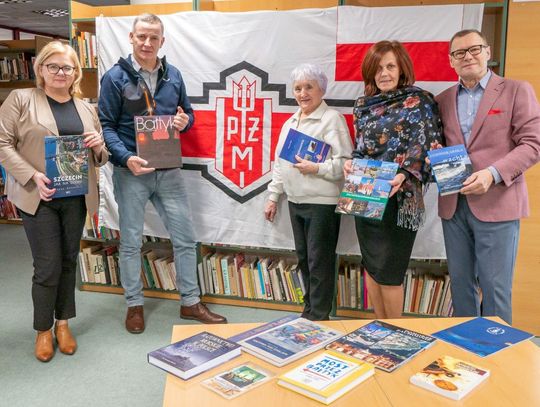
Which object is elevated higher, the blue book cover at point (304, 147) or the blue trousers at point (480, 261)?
the blue book cover at point (304, 147)

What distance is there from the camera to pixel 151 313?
3373 millimetres

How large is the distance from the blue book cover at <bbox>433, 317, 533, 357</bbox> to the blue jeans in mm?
1905

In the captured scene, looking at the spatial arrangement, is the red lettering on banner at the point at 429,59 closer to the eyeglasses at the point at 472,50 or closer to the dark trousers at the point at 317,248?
the eyeglasses at the point at 472,50

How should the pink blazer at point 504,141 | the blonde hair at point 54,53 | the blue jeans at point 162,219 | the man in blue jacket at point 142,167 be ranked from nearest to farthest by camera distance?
the pink blazer at point 504,141
the blonde hair at point 54,53
the man in blue jacket at point 142,167
the blue jeans at point 162,219

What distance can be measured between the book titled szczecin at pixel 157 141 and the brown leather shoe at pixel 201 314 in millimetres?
958

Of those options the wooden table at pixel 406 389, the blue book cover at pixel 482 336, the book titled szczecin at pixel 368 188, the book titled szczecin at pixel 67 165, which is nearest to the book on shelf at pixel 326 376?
the wooden table at pixel 406 389

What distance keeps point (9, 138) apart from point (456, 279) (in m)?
2.29

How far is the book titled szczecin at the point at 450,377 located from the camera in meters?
1.33

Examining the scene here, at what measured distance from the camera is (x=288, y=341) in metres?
1.61

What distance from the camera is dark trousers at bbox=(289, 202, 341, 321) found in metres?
2.76

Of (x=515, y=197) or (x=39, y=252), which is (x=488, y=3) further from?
(x=39, y=252)

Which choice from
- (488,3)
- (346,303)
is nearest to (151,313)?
(346,303)

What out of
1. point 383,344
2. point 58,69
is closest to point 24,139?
point 58,69

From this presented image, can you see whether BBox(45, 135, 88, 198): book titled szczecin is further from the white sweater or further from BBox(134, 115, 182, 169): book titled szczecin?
the white sweater
